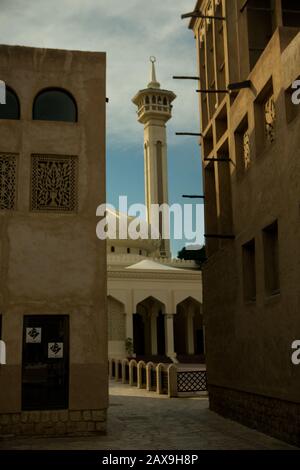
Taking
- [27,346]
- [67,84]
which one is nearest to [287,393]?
[27,346]

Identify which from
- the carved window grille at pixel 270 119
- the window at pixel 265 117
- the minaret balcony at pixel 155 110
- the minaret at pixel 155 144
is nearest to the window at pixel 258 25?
the window at pixel 265 117

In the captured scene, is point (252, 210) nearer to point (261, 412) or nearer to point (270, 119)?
point (270, 119)

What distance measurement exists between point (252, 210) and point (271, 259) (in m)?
1.22

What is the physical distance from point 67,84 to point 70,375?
5457 mm

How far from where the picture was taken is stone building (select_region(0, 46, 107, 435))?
35.0 ft

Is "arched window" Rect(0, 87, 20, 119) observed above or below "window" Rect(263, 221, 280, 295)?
above

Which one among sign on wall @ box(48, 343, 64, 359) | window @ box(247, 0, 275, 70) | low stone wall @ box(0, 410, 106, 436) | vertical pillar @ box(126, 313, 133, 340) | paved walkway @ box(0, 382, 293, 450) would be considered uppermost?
window @ box(247, 0, 275, 70)

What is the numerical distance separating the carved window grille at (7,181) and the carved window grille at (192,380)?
10327 mm

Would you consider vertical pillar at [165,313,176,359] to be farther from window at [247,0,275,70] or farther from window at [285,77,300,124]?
window at [285,77,300,124]

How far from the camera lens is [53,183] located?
37.4 ft

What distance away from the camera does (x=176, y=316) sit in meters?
38.5

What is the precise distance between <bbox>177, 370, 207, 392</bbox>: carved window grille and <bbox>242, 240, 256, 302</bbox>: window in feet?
26.1

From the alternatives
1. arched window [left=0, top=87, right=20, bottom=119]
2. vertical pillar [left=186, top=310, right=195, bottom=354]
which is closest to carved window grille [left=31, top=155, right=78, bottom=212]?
arched window [left=0, top=87, right=20, bottom=119]
